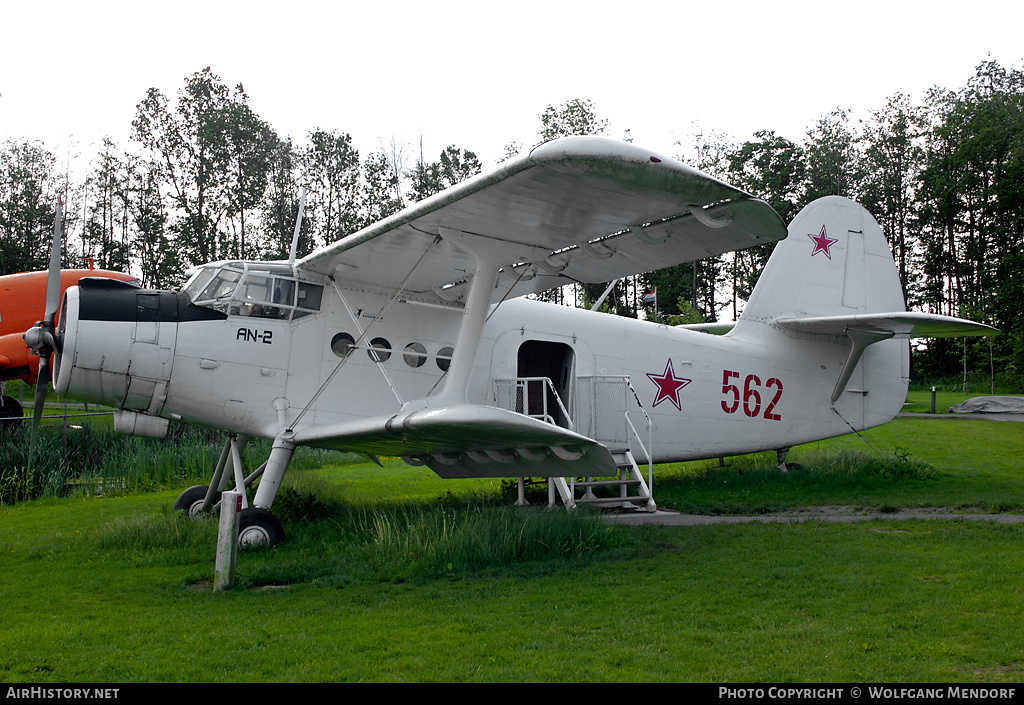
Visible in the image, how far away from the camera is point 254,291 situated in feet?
29.4

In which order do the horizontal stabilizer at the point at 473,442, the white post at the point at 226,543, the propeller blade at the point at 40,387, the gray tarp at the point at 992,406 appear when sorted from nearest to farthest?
1. the white post at the point at 226,543
2. the horizontal stabilizer at the point at 473,442
3. the propeller blade at the point at 40,387
4. the gray tarp at the point at 992,406

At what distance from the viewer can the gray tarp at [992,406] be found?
23734 millimetres

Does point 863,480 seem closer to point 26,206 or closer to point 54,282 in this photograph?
point 54,282

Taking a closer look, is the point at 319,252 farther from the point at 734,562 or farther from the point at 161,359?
the point at 734,562

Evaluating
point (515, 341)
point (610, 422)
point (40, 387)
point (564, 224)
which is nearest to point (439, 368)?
point (515, 341)

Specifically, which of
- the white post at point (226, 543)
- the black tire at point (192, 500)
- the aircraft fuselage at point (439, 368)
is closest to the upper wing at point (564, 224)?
the aircraft fuselage at point (439, 368)

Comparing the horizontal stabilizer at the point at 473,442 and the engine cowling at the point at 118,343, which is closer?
the horizontal stabilizer at the point at 473,442

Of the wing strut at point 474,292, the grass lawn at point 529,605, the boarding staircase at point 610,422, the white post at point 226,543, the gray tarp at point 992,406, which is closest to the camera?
the grass lawn at point 529,605

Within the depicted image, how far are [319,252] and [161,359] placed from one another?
2171 mm

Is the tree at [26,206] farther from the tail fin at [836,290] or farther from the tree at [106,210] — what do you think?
the tail fin at [836,290]

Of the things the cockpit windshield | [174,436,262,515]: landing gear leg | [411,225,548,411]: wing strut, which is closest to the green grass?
[411,225,548,411]: wing strut

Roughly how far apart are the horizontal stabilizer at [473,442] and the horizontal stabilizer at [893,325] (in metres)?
A: 5.90

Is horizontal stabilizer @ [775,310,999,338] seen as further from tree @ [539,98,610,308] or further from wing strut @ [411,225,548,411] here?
tree @ [539,98,610,308]

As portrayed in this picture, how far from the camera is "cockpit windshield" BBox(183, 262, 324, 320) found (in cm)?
884
